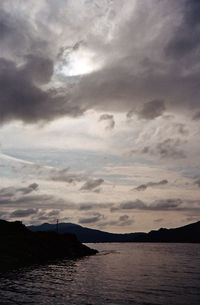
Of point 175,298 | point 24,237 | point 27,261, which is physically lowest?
point 175,298

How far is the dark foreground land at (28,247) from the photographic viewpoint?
219 feet

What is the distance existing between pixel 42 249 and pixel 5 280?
1881 inches

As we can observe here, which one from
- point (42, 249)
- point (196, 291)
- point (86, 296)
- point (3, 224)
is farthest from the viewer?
point (3, 224)

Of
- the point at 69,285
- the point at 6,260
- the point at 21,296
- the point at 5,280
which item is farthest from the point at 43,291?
the point at 6,260

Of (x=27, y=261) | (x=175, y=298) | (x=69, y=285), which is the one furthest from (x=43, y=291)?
(x=27, y=261)

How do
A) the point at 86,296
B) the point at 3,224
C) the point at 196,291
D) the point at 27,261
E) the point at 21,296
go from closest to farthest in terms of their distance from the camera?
1. the point at 21,296
2. the point at 86,296
3. the point at 196,291
4. the point at 27,261
5. the point at 3,224

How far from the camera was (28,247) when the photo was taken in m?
78.9

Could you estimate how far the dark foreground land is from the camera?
66.7 meters

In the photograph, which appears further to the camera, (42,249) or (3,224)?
(3,224)

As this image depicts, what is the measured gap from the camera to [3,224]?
96750 mm

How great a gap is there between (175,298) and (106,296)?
8.05 meters

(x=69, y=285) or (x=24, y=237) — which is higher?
(x=24, y=237)

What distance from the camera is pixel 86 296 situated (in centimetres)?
3133

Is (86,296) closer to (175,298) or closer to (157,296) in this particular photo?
(157,296)
